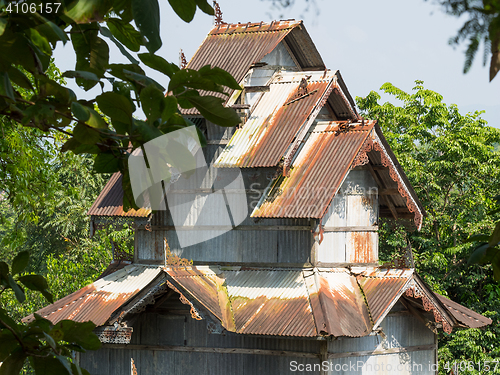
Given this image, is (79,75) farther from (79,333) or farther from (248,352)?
(248,352)

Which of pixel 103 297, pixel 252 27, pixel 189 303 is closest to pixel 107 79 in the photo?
pixel 189 303

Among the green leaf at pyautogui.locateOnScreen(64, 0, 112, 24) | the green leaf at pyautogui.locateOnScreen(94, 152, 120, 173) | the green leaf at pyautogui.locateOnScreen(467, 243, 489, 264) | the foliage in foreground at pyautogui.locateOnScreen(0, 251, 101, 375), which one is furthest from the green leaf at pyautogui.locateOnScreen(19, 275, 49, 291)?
the green leaf at pyautogui.locateOnScreen(467, 243, 489, 264)

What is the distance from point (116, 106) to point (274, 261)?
918cm

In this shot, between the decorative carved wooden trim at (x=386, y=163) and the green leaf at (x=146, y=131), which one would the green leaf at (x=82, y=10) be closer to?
the green leaf at (x=146, y=131)

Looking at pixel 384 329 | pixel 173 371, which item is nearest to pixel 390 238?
pixel 384 329

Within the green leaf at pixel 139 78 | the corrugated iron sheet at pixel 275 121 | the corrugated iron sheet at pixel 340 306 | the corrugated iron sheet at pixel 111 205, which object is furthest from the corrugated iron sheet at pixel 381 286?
the green leaf at pixel 139 78

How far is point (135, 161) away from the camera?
2.50m

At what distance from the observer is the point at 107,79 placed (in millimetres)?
2662

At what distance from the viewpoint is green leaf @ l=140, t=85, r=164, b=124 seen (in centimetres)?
229

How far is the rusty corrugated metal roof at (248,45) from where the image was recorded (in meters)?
11.7

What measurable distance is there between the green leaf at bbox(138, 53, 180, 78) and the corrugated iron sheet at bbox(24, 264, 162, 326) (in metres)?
8.36

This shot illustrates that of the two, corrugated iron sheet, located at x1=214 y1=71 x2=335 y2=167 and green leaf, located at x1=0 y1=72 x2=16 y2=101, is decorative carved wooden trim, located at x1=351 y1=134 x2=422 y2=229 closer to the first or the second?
corrugated iron sheet, located at x1=214 y1=71 x2=335 y2=167

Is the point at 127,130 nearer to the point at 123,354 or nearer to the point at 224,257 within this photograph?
the point at 224,257

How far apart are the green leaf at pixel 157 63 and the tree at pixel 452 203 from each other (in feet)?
58.4
